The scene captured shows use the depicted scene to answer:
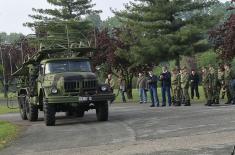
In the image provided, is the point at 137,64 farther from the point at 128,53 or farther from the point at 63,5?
the point at 63,5

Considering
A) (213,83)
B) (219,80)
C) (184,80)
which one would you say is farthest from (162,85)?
(219,80)

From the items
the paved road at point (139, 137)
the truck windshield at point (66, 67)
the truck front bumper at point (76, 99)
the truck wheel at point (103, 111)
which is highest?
the truck windshield at point (66, 67)

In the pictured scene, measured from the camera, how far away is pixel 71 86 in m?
19.9

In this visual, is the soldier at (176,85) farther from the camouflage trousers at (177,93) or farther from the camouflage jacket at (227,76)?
the camouflage jacket at (227,76)

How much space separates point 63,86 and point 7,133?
284 centimetres

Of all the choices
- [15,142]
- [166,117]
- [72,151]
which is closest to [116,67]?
[166,117]

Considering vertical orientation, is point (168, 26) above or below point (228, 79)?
above

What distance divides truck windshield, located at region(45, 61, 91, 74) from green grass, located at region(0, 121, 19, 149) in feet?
7.91

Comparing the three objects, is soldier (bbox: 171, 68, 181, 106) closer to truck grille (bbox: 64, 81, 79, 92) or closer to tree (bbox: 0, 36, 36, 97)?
tree (bbox: 0, 36, 36, 97)

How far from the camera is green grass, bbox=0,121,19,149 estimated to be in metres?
15.7

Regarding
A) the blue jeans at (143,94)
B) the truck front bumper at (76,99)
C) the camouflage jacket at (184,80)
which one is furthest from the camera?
the blue jeans at (143,94)

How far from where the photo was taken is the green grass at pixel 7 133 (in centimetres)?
1566

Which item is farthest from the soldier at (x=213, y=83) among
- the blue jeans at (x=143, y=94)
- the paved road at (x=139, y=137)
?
the blue jeans at (x=143, y=94)

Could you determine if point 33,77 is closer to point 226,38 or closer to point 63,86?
point 63,86
